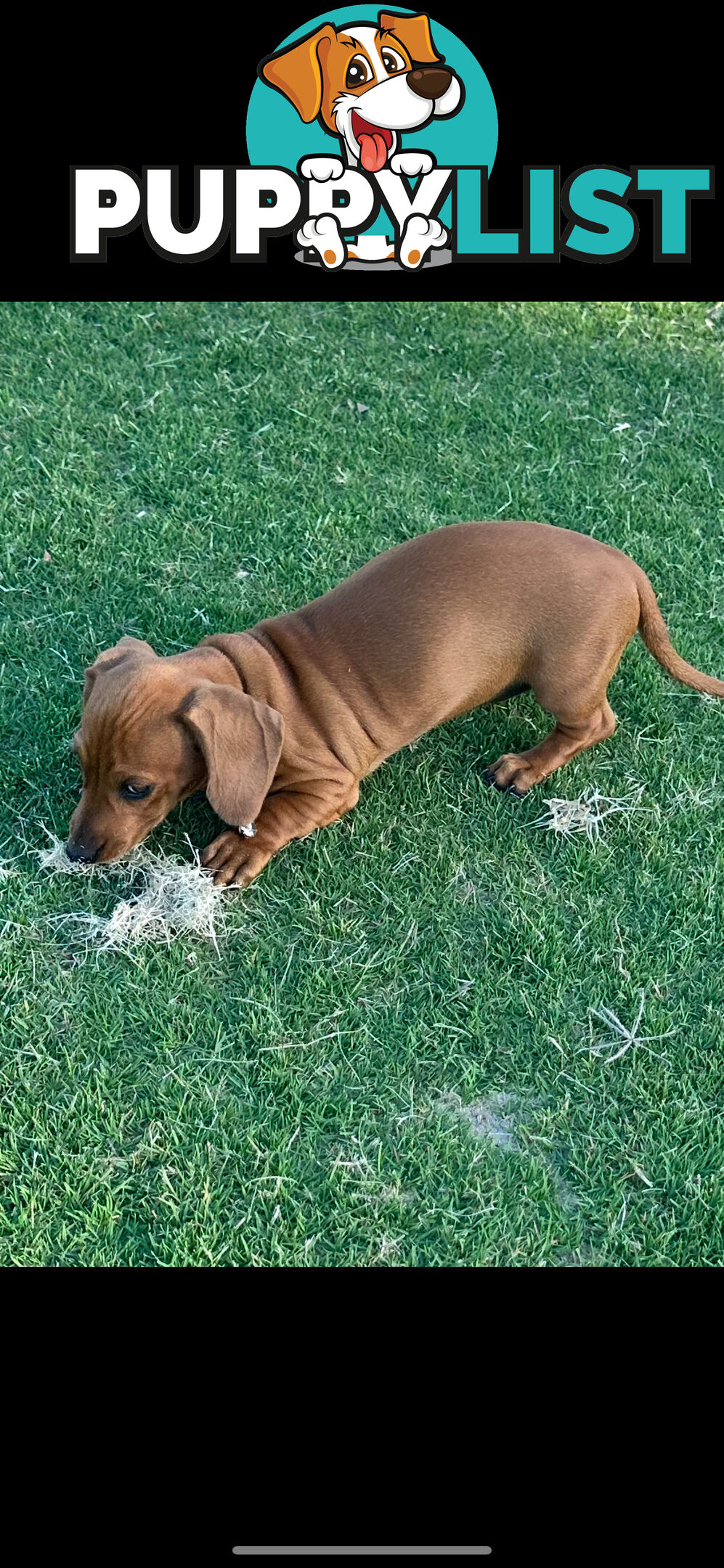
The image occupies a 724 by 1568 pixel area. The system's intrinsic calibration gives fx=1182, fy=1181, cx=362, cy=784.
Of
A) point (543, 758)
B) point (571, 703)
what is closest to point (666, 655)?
point (571, 703)

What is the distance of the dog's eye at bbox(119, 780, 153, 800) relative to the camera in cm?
365

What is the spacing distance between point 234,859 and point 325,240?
12.2 feet

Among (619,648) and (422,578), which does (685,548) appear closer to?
(619,648)

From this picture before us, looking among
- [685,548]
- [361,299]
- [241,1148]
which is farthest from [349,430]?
[241,1148]

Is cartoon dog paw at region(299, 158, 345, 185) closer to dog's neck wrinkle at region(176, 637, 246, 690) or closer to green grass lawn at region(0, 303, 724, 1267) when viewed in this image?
green grass lawn at region(0, 303, 724, 1267)

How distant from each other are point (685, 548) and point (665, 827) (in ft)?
5.72

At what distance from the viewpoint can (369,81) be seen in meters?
5.34

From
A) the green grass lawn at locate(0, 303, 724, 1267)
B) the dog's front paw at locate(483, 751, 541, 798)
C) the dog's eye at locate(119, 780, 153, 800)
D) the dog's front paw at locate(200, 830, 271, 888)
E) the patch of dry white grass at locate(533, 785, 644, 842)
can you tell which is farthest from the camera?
the dog's front paw at locate(483, 751, 541, 798)

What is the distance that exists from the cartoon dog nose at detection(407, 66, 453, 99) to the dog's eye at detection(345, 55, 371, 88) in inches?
7.4

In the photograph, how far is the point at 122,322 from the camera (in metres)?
6.18

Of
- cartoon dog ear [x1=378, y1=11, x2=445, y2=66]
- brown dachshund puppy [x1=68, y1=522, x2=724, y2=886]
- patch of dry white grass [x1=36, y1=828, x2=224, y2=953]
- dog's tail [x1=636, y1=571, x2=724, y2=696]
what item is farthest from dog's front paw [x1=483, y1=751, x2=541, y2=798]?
cartoon dog ear [x1=378, y1=11, x2=445, y2=66]

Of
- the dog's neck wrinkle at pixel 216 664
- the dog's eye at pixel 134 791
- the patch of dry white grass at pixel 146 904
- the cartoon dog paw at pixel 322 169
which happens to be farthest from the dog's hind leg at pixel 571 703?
the cartoon dog paw at pixel 322 169

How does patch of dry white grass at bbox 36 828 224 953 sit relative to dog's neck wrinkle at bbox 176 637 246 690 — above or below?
below

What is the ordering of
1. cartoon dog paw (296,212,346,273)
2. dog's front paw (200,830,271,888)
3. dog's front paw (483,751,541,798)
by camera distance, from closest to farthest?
1. dog's front paw (200,830,271,888)
2. dog's front paw (483,751,541,798)
3. cartoon dog paw (296,212,346,273)
